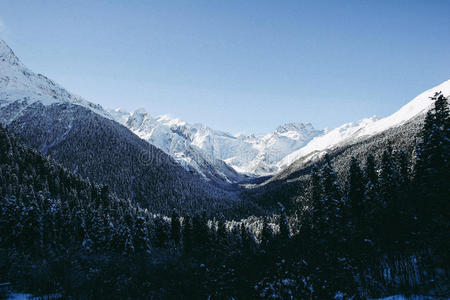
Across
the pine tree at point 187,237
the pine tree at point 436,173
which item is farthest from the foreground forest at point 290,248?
the pine tree at point 187,237

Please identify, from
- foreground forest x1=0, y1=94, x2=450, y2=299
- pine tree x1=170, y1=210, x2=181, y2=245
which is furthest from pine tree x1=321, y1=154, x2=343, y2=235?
pine tree x1=170, y1=210, x2=181, y2=245

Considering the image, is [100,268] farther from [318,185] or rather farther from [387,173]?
[387,173]

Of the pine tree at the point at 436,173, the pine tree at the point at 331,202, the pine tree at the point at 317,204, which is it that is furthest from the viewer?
the pine tree at the point at 317,204

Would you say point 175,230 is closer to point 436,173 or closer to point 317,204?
point 317,204

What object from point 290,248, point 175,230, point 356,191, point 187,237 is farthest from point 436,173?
point 175,230

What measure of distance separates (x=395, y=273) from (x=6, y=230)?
82047mm

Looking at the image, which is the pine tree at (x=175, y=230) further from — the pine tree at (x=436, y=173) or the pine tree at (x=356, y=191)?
the pine tree at (x=436, y=173)

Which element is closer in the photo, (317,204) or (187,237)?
(317,204)

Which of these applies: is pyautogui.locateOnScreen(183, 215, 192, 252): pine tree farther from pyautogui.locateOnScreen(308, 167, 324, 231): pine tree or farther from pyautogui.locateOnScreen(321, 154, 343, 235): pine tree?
pyautogui.locateOnScreen(321, 154, 343, 235): pine tree

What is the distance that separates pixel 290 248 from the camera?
59812 millimetres

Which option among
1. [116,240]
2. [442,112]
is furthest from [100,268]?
[442,112]

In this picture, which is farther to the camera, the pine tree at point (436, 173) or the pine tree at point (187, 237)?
the pine tree at point (187, 237)

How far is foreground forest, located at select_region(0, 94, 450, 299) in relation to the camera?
3297cm

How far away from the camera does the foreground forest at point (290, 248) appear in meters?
33.0
